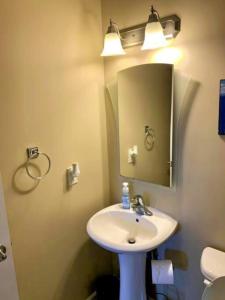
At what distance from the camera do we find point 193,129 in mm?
1467

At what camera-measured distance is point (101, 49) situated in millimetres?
1782

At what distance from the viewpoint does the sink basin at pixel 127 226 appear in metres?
1.52

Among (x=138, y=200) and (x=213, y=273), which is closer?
(x=213, y=273)

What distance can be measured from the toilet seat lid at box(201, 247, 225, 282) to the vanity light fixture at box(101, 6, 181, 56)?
125cm

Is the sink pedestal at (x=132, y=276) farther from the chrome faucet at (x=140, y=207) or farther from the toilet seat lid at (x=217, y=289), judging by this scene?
the toilet seat lid at (x=217, y=289)

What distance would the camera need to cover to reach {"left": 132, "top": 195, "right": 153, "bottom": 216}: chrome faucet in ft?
5.58

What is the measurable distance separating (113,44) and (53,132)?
2.24 feet

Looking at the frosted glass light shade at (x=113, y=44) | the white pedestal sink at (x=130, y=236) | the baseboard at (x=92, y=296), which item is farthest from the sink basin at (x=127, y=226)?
the frosted glass light shade at (x=113, y=44)

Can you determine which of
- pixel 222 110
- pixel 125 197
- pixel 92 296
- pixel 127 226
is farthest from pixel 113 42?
pixel 92 296

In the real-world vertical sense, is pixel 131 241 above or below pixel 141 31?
below

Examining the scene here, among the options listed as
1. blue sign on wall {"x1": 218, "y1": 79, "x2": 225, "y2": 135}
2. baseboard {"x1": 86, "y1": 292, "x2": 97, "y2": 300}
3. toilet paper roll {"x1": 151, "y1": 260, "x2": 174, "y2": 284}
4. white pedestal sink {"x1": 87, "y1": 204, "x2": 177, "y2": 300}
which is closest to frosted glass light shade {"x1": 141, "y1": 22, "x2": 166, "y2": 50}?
blue sign on wall {"x1": 218, "y1": 79, "x2": 225, "y2": 135}

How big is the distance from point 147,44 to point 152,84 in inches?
10.4

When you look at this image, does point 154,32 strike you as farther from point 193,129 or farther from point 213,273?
point 213,273

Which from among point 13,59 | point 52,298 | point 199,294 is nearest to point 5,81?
point 13,59
